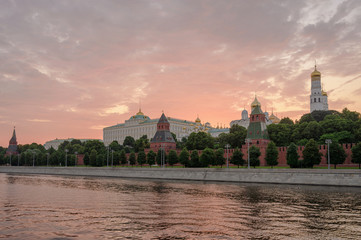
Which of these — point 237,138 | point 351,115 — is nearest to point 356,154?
point 237,138

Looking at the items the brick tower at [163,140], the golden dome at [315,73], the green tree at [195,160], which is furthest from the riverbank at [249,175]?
the golden dome at [315,73]

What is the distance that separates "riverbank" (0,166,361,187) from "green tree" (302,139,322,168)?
12.9m

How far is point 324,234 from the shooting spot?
52.1 feet

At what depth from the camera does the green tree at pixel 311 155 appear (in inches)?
2194

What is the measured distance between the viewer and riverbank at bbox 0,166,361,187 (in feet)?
132

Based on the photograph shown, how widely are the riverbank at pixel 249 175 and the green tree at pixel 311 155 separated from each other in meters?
12.9

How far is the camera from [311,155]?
55.8m

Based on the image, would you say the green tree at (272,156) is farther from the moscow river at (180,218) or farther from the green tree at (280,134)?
the moscow river at (180,218)

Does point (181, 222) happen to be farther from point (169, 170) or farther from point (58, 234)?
point (169, 170)

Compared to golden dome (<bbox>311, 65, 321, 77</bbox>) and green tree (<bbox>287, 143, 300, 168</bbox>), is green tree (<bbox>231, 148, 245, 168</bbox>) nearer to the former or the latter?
green tree (<bbox>287, 143, 300, 168</bbox>)

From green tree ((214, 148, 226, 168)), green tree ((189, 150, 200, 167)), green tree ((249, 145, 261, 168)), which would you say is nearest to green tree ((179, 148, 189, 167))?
green tree ((189, 150, 200, 167))

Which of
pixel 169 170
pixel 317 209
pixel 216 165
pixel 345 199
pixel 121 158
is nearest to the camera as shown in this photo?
pixel 317 209

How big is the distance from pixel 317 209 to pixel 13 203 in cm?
2169

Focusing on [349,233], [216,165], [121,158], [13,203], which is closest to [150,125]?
[121,158]
